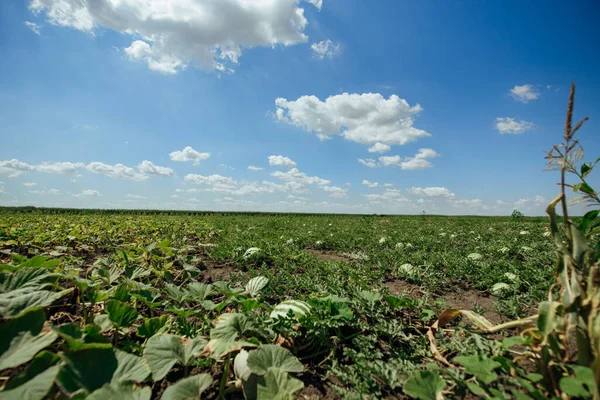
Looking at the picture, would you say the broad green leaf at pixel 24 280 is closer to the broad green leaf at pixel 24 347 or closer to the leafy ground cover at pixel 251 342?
the leafy ground cover at pixel 251 342

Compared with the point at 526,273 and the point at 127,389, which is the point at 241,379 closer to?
the point at 127,389

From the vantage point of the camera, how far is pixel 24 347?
3.24 ft

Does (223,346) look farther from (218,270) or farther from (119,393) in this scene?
(218,270)

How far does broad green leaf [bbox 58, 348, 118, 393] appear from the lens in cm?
94

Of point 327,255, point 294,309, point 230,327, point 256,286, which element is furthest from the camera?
point 327,255

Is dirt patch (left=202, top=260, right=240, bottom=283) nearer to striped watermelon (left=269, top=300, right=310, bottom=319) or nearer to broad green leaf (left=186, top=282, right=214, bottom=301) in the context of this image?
broad green leaf (left=186, top=282, right=214, bottom=301)

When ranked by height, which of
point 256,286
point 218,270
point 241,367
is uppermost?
point 256,286

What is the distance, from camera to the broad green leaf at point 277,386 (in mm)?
1056

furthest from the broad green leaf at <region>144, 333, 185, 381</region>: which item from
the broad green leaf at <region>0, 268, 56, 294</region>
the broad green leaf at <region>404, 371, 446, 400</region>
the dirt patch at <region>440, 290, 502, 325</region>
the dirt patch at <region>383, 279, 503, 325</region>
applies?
the dirt patch at <region>440, 290, 502, 325</region>

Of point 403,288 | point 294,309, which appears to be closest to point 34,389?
point 294,309

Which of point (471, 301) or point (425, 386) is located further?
point (471, 301)

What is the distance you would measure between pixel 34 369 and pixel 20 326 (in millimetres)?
191

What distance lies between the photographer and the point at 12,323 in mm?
1022

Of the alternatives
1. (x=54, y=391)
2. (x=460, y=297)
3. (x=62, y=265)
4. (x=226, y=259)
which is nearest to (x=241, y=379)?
(x=54, y=391)
